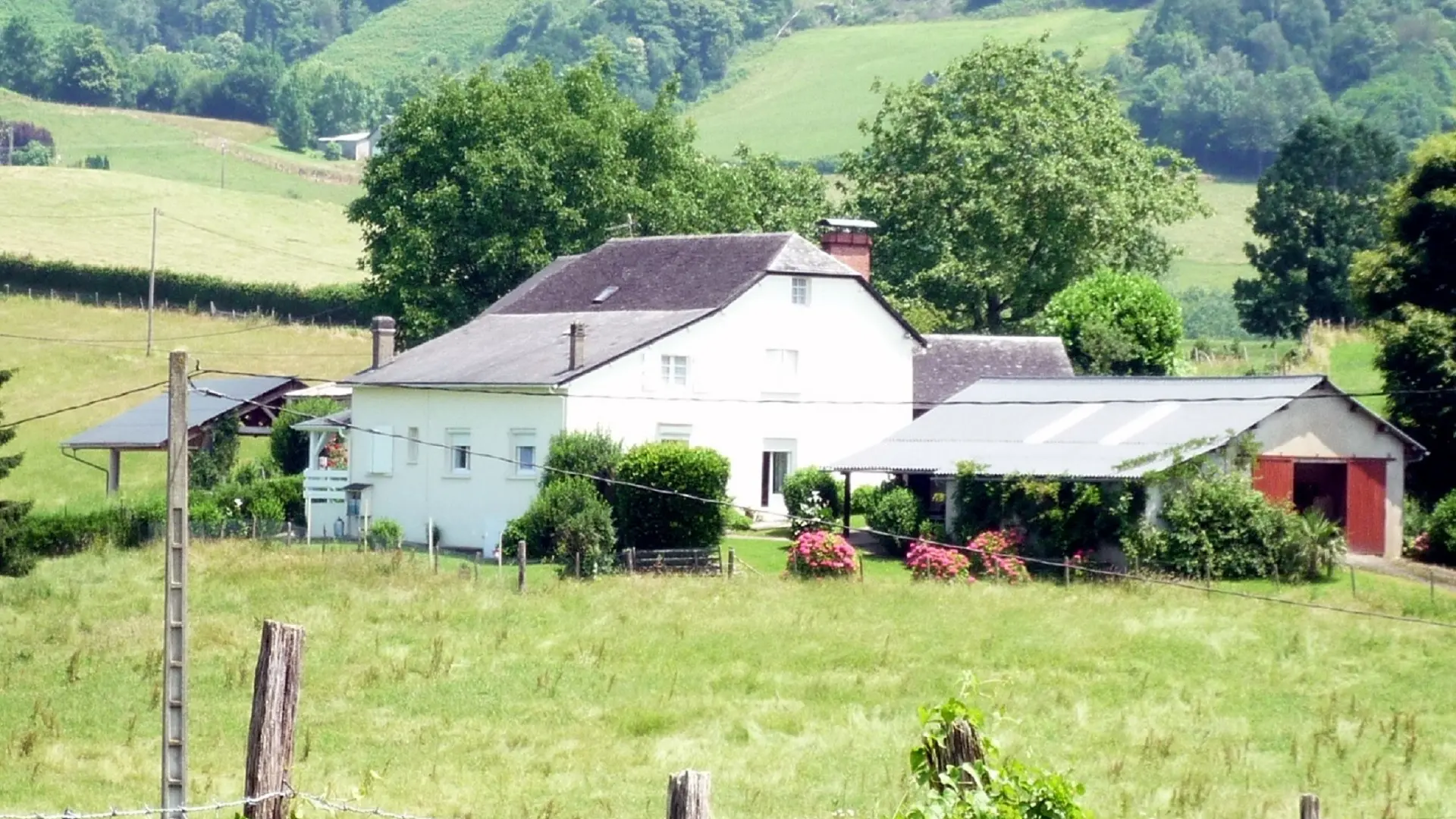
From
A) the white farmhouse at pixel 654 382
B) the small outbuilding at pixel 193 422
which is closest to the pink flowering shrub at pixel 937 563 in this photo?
the white farmhouse at pixel 654 382

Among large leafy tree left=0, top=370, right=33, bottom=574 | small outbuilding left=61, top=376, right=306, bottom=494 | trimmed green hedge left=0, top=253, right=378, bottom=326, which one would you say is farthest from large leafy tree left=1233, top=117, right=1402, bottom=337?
large leafy tree left=0, top=370, right=33, bottom=574

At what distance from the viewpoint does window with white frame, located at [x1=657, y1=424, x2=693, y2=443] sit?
166 ft

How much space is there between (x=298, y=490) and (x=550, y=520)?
476 inches

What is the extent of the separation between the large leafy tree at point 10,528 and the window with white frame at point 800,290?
2417cm

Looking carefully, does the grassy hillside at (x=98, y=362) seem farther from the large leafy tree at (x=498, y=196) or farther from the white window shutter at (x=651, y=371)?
the white window shutter at (x=651, y=371)

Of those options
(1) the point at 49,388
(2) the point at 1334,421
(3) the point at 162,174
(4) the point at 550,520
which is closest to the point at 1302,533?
(2) the point at 1334,421

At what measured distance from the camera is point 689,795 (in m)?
11.8

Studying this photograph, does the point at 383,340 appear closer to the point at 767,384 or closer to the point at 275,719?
the point at 767,384

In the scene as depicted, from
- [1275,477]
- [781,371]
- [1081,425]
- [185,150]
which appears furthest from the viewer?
[185,150]

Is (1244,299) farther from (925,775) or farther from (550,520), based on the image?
(925,775)

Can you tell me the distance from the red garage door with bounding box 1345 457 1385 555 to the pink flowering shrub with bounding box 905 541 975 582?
8.35 metres

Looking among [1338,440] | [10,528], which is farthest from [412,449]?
[1338,440]

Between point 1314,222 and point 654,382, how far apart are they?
4692 centimetres

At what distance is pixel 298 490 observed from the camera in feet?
182
